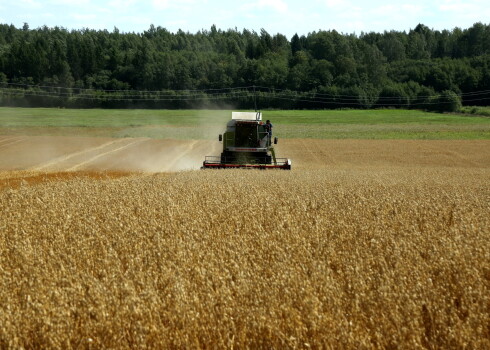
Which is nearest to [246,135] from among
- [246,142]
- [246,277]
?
[246,142]

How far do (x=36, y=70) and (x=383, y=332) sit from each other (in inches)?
4882

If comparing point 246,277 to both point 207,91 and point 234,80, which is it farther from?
point 234,80

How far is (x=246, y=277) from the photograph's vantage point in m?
6.36

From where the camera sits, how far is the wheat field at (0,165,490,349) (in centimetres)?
526

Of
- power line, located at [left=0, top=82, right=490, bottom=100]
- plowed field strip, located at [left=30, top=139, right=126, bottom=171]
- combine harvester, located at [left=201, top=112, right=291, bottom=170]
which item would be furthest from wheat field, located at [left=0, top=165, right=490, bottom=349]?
power line, located at [left=0, top=82, right=490, bottom=100]

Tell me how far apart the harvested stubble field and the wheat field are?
2 cm

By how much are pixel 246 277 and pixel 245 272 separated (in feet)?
0.39

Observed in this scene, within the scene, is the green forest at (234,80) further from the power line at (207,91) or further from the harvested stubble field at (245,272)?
the harvested stubble field at (245,272)

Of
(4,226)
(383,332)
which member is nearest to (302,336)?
(383,332)

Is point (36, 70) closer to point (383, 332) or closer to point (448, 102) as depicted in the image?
point (448, 102)

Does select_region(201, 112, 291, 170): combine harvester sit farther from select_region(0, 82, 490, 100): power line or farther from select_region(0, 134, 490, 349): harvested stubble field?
select_region(0, 82, 490, 100): power line

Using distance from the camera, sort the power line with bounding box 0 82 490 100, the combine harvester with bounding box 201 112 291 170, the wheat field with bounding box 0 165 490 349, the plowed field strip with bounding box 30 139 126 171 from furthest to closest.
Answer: the power line with bounding box 0 82 490 100
the plowed field strip with bounding box 30 139 126 171
the combine harvester with bounding box 201 112 291 170
the wheat field with bounding box 0 165 490 349

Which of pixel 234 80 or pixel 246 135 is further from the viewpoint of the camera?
pixel 234 80

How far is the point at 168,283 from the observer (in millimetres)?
6305
